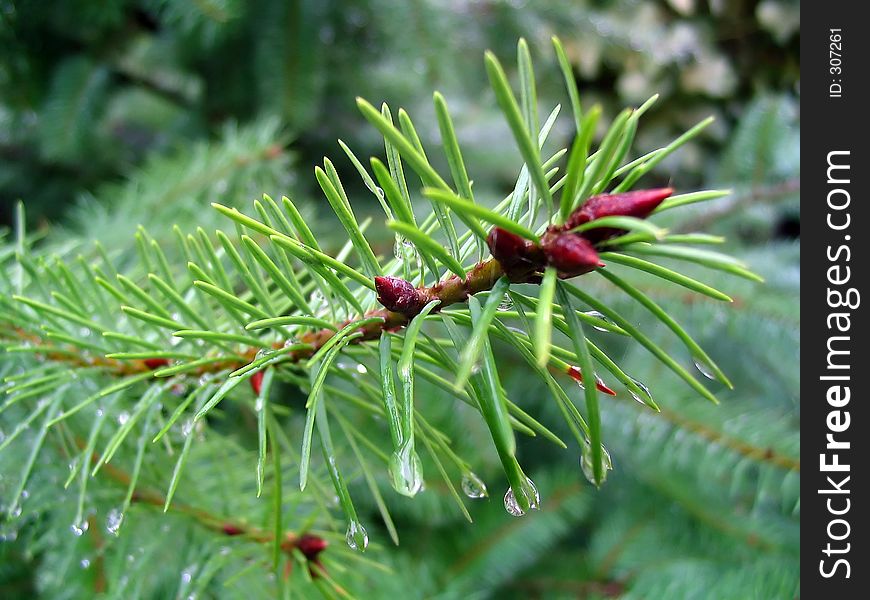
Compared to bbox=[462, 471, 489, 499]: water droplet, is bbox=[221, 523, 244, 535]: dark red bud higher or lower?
lower

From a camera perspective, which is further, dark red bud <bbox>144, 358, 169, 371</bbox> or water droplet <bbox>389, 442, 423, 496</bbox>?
dark red bud <bbox>144, 358, 169, 371</bbox>

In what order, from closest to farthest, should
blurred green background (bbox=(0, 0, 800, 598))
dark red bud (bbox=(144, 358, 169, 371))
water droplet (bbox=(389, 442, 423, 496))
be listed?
1. water droplet (bbox=(389, 442, 423, 496))
2. dark red bud (bbox=(144, 358, 169, 371))
3. blurred green background (bbox=(0, 0, 800, 598))

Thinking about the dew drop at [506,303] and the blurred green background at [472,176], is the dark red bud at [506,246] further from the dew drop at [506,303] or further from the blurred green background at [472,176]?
the blurred green background at [472,176]

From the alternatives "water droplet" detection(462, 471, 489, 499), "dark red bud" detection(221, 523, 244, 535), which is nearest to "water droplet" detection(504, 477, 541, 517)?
"water droplet" detection(462, 471, 489, 499)

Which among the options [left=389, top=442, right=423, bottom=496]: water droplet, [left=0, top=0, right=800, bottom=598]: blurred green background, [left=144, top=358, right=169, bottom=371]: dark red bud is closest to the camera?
[left=389, top=442, right=423, bottom=496]: water droplet

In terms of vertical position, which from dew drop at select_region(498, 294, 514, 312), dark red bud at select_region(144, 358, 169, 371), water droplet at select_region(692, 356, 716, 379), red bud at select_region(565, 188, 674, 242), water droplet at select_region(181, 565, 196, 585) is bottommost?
water droplet at select_region(181, 565, 196, 585)

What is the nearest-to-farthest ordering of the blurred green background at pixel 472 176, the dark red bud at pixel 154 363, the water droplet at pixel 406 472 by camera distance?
the water droplet at pixel 406 472 → the dark red bud at pixel 154 363 → the blurred green background at pixel 472 176

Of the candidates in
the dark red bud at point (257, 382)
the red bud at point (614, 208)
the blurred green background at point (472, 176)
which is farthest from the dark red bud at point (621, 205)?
the blurred green background at point (472, 176)

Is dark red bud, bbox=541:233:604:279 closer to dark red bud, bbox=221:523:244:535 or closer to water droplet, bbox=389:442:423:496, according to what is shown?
water droplet, bbox=389:442:423:496
